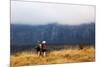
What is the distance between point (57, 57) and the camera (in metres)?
2.46

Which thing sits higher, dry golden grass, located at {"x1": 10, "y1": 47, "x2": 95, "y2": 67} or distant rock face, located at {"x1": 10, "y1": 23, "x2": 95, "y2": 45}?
distant rock face, located at {"x1": 10, "y1": 23, "x2": 95, "y2": 45}

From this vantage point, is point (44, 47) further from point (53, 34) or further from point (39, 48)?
point (53, 34)

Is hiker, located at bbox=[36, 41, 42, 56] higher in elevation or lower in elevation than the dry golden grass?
higher

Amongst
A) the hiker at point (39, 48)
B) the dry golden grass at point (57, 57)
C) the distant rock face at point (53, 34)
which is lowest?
the dry golden grass at point (57, 57)

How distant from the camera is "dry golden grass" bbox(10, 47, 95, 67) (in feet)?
7.62

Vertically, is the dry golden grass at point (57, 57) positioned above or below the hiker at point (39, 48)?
below

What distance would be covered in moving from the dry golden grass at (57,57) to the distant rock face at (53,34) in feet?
0.41

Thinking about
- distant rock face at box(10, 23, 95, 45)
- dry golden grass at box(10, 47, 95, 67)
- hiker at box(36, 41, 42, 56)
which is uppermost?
distant rock face at box(10, 23, 95, 45)

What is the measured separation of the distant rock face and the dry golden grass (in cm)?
Result: 12

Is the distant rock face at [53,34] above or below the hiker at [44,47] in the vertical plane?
above

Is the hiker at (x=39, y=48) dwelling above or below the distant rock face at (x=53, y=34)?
below

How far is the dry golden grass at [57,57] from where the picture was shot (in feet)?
7.62

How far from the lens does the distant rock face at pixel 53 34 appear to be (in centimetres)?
232
